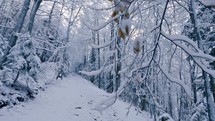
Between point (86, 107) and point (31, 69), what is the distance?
3561 millimetres

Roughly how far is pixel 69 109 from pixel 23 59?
315cm

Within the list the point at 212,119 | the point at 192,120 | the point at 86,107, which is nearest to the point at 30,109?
the point at 86,107

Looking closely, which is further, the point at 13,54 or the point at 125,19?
the point at 13,54

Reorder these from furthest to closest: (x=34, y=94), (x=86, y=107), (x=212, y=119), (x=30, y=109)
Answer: (x=86, y=107) < (x=34, y=94) < (x=30, y=109) < (x=212, y=119)

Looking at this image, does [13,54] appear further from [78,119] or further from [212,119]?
[212,119]

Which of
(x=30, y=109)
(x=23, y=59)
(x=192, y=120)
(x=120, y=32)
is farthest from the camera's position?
(x=192, y=120)

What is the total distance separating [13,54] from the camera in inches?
356

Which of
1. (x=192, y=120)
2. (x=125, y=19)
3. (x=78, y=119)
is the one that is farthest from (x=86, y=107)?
(x=125, y=19)

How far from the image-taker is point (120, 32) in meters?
1.01

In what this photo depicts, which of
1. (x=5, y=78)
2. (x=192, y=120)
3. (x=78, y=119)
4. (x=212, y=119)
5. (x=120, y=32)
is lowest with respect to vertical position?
(x=192, y=120)

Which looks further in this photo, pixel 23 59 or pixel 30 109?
pixel 23 59

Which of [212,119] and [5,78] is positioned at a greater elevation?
[5,78]

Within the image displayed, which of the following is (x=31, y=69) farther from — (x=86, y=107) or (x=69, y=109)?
(x=86, y=107)

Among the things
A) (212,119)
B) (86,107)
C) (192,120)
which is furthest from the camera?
(192,120)
